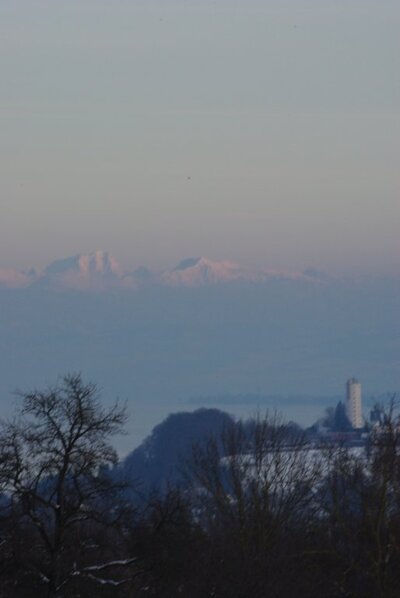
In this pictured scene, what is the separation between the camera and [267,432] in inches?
1613

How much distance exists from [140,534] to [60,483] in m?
1.91

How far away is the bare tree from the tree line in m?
0.02

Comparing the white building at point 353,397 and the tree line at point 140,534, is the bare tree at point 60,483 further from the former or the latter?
the white building at point 353,397

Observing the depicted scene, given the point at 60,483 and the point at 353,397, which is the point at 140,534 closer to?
the point at 60,483

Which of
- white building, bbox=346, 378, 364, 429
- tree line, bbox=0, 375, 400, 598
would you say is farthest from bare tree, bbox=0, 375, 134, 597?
white building, bbox=346, 378, 364, 429

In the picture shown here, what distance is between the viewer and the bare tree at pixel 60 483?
24.2 meters

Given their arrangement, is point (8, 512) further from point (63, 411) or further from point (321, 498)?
point (321, 498)

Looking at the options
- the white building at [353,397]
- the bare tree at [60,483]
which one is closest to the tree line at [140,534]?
the bare tree at [60,483]

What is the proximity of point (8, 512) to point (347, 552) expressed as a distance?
7.80 m

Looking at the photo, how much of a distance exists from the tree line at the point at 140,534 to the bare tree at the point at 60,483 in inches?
0.8

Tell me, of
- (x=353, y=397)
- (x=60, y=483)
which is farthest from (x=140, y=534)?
(x=353, y=397)

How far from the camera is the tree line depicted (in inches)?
957

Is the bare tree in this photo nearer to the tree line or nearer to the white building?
the tree line

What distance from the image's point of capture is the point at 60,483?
24594 millimetres
